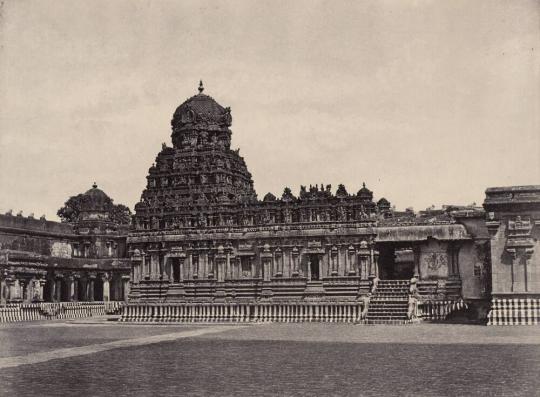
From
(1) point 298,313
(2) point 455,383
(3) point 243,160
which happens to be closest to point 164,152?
(3) point 243,160

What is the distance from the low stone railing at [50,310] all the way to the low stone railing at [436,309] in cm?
1909

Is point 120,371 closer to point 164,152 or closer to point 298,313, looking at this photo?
point 298,313

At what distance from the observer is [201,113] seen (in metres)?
63.2

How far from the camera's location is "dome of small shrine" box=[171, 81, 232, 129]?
6281cm

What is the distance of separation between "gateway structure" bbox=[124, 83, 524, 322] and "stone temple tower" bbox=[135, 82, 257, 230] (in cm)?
17

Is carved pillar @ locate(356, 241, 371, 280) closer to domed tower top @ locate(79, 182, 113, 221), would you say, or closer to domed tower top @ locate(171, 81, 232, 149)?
domed tower top @ locate(171, 81, 232, 149)

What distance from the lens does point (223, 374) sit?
16000mm

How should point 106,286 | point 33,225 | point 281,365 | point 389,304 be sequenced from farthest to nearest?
point 33,225 < point 106,286 < point 389,304 < point 281,365

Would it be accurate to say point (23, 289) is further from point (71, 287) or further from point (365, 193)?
point (365, 193)

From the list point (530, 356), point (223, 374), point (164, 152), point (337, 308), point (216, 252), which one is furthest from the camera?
point (164, 152)

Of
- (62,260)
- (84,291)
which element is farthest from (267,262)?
(84,291)

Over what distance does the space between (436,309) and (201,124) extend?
30311 millimetres

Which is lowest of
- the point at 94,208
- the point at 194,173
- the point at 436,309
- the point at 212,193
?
the point at 436,309

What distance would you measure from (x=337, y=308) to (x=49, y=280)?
35430mm
